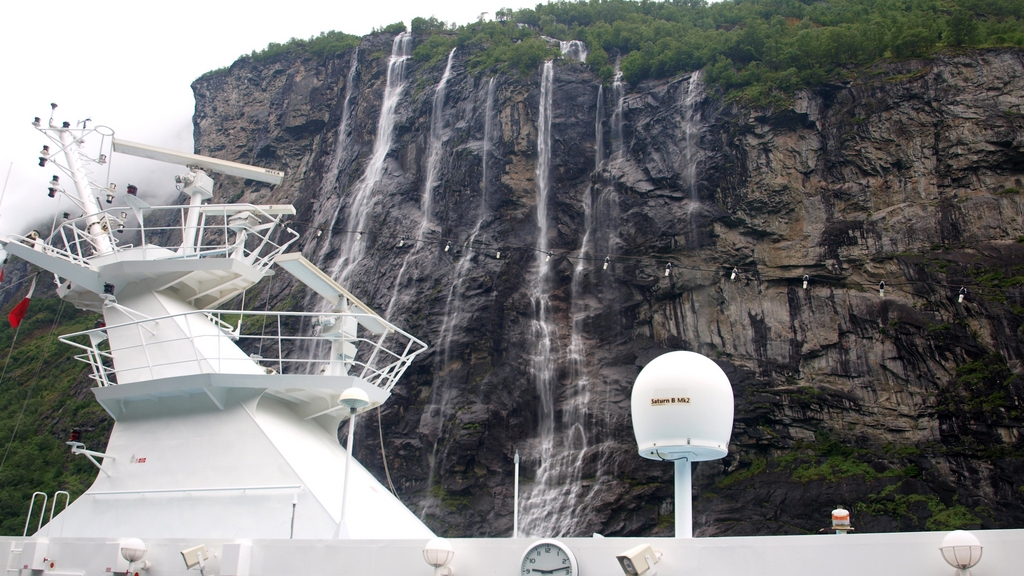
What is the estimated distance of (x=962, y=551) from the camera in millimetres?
5922

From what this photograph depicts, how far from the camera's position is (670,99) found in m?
40.6

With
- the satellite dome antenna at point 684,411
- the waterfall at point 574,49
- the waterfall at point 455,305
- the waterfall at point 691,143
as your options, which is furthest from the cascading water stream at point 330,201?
the satellite dome antenna at point 684,411

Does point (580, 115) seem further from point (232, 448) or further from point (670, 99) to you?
point (232, 448)

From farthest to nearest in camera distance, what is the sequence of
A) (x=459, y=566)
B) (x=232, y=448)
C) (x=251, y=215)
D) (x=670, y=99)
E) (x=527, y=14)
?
(x=527, y=14) < (x=670, y=99) < (x=251, y=215) < (x=232, y=448) < (x=459, y=566)

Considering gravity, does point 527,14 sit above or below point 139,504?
above

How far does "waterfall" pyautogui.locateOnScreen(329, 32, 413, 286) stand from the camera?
138ft

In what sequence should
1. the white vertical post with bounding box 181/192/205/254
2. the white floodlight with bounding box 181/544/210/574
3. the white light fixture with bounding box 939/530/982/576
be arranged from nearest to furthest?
the white light fixture with bounding box 939/530/982/576 → the white floodlight with bounding box 181/544/210/574 → the white vertical post with bounding box 181/192/205/254

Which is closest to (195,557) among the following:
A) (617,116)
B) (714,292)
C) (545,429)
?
(545,429)

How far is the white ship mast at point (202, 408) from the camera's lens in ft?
35.6

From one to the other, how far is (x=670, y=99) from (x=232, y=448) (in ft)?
113

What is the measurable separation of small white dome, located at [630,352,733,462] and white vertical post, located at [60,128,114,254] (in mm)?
10840

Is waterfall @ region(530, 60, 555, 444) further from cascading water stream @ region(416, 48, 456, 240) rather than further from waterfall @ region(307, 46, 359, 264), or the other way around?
waterfall @ region(307, 46, 359, 264)

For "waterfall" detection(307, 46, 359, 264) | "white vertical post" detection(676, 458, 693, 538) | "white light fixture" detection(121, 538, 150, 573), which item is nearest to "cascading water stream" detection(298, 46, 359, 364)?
"waterfall" detection(307, 46, 359, 264)

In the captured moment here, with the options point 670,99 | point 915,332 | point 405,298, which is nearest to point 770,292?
point 915,332
